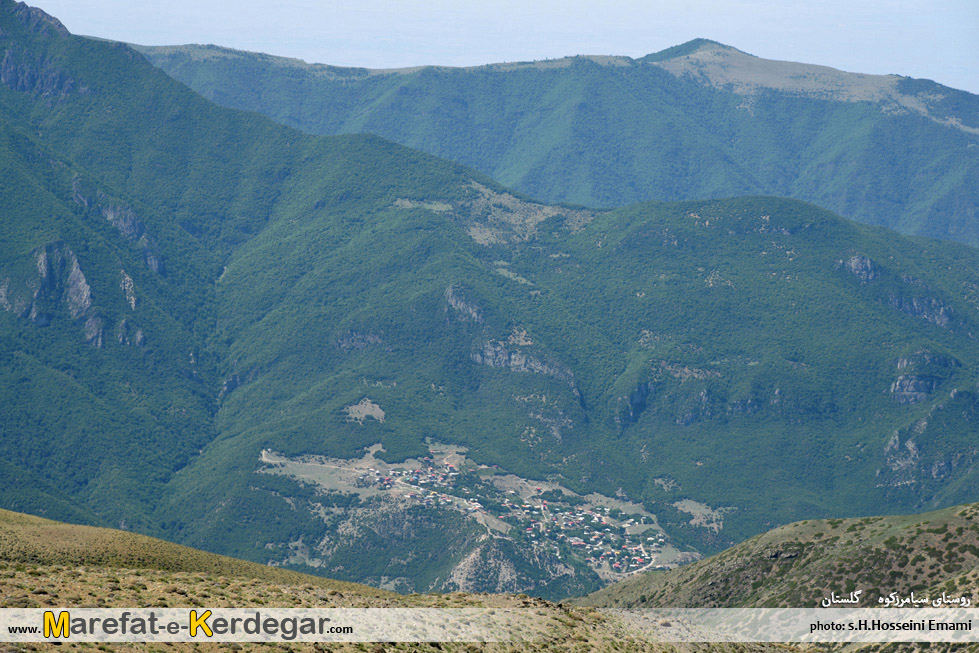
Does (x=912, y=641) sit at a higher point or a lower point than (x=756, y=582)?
higher

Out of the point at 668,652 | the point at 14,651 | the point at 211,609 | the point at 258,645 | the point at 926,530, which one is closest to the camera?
the point at 14,651

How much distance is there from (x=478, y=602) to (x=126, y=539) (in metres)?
39.0

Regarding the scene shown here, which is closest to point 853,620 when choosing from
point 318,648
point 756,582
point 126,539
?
point 756,582

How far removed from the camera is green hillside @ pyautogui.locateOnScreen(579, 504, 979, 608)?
13425 centimetres

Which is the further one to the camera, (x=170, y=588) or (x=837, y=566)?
(x=837, y=566)

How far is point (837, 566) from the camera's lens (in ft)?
477

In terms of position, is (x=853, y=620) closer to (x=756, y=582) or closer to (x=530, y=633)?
(x=756, y=582)

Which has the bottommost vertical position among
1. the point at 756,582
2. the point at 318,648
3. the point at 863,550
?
the point at 756,582

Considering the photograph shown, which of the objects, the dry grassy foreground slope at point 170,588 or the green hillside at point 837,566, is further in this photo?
the green hillside at point 837,566

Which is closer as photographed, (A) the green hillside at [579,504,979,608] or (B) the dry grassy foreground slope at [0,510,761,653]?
(B) the dry grassy foreground slope at [0,510,761,653]

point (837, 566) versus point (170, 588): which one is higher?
point (170, 588)

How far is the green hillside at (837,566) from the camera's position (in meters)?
134

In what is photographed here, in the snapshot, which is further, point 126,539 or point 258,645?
point 126,539

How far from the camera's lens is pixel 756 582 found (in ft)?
509
